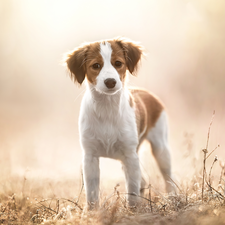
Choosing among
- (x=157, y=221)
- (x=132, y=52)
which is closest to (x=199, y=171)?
(x=132, y=52)

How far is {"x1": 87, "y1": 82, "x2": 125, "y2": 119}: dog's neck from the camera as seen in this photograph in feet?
9.91

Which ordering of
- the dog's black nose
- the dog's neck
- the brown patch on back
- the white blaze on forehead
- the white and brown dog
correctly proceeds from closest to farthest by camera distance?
the dog's black nose, the white blaze on forehead, the white and brown dog, the dog's neck, the brown patch on back

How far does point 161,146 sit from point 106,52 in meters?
1.61

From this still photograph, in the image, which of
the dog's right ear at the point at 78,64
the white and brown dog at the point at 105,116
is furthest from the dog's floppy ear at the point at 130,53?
the dog's right ear at the point at 78,64

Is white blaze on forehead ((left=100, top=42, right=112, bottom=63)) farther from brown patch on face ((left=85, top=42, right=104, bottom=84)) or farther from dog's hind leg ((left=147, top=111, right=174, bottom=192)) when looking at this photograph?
dog's hind leg ((left=147, top=111, right=174, bottom=192))

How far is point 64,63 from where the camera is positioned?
326 centimetres

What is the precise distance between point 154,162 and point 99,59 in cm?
176

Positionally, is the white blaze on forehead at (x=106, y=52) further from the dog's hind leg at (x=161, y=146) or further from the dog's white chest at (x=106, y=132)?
the dog's hind leg at (x=161, y=146)

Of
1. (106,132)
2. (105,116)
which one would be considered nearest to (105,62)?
(105,116)

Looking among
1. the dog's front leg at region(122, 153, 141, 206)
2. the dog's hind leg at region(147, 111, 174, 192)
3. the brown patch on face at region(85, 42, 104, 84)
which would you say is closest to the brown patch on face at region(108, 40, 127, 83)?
the brown patch on face at region(85, 42, 104, 84)

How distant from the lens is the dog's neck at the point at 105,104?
3.02 meters

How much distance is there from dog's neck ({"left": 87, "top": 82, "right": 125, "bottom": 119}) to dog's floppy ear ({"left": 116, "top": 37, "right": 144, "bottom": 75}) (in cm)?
32

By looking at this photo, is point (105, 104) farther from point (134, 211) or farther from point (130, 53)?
point (134, 211)

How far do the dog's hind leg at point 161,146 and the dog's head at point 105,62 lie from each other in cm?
100
